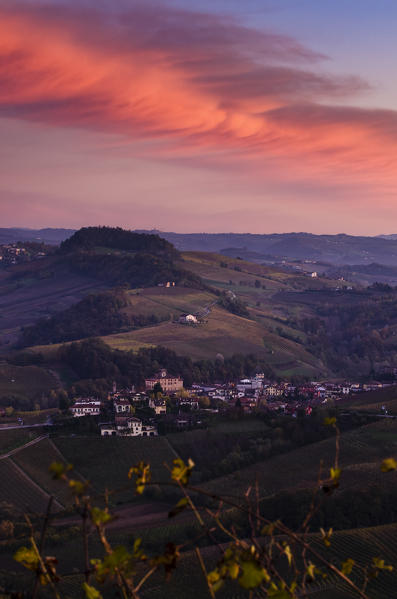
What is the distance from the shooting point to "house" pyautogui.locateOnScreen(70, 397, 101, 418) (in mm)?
74162

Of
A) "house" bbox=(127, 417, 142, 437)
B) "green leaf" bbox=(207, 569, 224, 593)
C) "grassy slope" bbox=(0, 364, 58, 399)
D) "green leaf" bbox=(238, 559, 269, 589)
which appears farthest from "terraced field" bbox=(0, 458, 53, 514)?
"green leaf" bbox=(238, 559, 269, 589)

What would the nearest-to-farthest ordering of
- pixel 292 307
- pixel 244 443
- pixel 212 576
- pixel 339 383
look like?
1. pixel 212 576
2. pixel 244 443
3. pixel 339 383
4. pixel 292 307

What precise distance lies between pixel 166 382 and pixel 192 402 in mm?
21806

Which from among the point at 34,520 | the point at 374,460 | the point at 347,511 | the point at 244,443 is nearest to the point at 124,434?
the point at 244,443

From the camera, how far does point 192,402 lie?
78750 mm

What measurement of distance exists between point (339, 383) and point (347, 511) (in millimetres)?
56898

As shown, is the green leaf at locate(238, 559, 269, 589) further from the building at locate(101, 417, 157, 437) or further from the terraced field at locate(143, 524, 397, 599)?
the building at locate(101, 417, 157, 437)

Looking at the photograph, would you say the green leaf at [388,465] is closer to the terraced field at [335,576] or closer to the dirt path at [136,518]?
the terraced field at [335,576]

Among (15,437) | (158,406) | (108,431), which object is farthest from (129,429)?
(158,406)

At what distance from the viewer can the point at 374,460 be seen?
51781 millimetres

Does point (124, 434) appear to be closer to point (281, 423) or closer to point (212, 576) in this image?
point (281, 423)

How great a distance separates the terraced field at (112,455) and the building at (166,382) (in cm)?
3514

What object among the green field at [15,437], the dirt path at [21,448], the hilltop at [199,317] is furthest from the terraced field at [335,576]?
the hilltop at [199,317]

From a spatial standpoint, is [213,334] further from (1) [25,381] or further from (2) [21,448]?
(2) [21,448]
